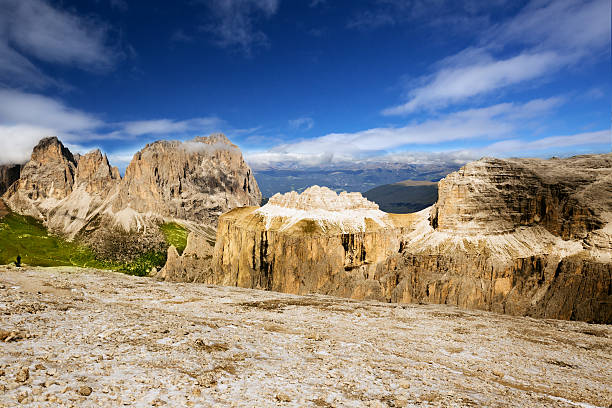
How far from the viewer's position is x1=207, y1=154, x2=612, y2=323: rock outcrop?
57156mm

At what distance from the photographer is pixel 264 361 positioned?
15031 mm

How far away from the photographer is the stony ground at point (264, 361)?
10.8 metres

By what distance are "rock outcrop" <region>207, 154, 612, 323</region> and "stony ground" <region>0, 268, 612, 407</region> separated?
1211 inches

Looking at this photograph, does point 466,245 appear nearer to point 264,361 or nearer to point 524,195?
point 524,195

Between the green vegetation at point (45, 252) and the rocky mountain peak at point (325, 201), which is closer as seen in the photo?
the rocky mountain peak at point (325, 201)

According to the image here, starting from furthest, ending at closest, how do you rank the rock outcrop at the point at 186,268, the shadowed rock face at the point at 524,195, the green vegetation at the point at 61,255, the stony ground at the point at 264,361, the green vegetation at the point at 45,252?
the green vegetation at the point at 45,252 < the green vegetation at the point at 61,255 < the rock outcrop at the point at 186,268 < the shadowed rock face at the point at 524,195 < the stony ground at the point at 264,361

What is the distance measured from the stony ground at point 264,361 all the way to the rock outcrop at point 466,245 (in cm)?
3075

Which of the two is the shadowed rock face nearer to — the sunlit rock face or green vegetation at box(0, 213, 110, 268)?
the sunlit rock face

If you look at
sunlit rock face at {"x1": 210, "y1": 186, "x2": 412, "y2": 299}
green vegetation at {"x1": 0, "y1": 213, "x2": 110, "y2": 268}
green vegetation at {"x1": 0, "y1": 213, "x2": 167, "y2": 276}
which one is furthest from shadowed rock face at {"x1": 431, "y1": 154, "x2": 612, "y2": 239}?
green vegetation at {"x1": 0, "y1": 213, "x2": 110, "y2": 268}

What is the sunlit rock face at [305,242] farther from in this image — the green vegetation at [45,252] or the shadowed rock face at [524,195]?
the green vegetation at [45,252]

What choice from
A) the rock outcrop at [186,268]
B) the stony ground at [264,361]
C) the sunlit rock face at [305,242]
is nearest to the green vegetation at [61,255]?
the rock outcrop at [186,268]

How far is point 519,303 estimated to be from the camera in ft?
178

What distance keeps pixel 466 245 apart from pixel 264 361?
69.8 m

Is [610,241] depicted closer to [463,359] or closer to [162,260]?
[463,359]
